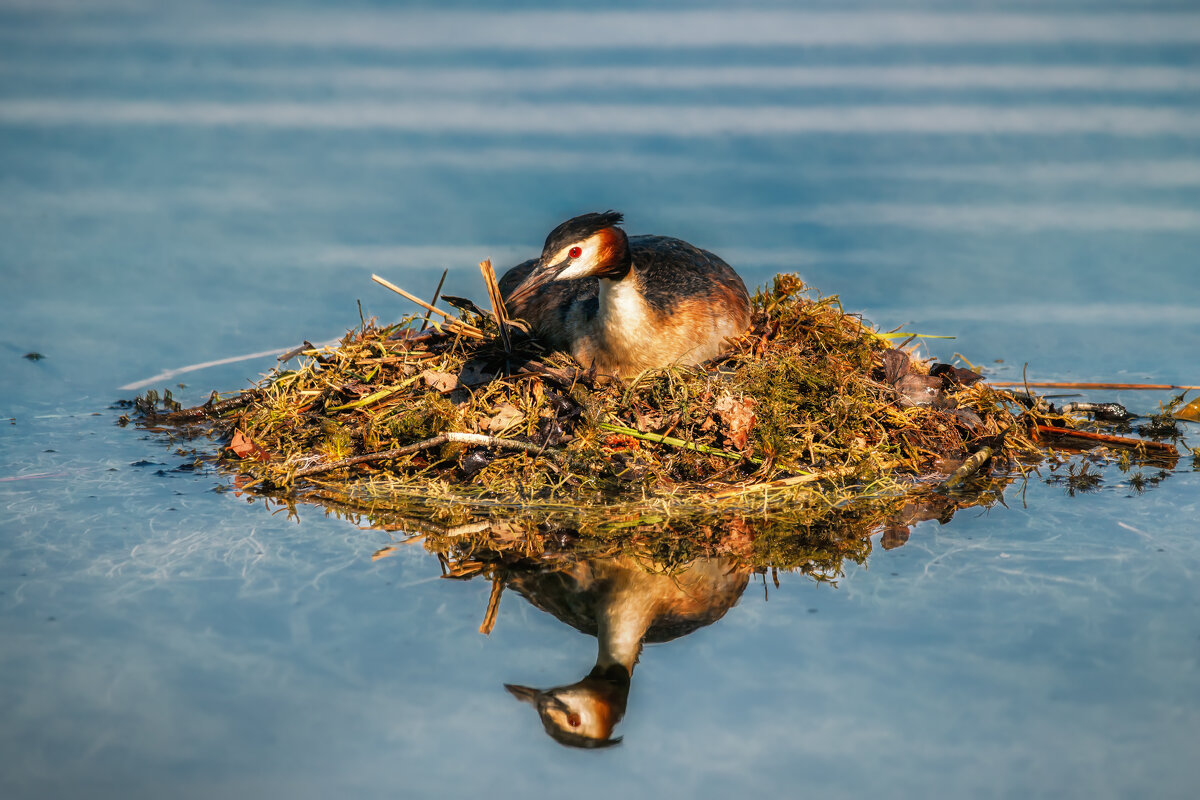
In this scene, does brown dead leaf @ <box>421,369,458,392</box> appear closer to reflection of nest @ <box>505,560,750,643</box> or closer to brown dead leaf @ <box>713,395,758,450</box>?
brown dead leaf @ <box>713,395,758,450</box>

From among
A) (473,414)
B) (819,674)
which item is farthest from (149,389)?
(819,674)

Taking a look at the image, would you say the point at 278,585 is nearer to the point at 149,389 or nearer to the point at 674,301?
the point at 674,301

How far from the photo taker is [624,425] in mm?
6141

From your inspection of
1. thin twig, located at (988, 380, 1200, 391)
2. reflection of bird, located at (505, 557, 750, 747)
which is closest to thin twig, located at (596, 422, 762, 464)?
reflection of bird, located at (505, 557, 750, 747)

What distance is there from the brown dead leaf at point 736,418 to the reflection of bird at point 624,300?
58 cm

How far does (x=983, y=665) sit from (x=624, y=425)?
2.44 meters

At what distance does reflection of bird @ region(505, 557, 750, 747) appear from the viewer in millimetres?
3996

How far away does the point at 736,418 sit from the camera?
604cm

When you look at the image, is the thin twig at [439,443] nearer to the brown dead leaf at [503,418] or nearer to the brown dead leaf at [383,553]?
the brown dead leaf at [503,418]

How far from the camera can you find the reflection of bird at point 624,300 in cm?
603

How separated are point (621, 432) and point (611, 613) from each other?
154cm

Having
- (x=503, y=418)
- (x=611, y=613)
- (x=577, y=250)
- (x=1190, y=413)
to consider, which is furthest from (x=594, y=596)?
(x=1190, y=413)

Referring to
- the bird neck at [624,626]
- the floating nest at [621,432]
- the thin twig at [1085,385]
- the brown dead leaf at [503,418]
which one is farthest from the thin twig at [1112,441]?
the bird neck at [624,626]

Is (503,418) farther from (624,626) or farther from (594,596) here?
(624,626)
